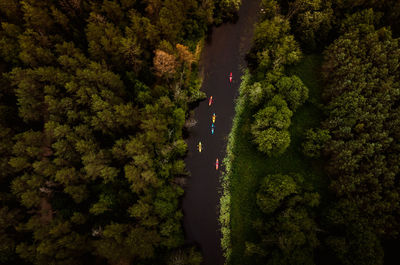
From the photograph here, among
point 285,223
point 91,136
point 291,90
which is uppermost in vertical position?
point 291,90

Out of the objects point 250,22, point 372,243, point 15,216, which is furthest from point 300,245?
point 250,22

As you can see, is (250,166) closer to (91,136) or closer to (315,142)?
(315,142)

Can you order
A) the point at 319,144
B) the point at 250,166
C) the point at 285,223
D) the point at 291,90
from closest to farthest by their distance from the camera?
the point at 285,223 → the point at 319,144 → the point at 291,90 → the point at 250,166

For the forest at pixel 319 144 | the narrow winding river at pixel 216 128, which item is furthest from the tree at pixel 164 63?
the forest at pixel 319 144

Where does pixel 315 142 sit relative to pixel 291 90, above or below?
below

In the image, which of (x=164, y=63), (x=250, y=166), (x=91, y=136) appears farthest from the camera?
(x=250, y=166)

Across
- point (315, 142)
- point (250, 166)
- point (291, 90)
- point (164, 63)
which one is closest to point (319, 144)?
point (315, 142)

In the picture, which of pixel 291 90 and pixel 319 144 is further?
pixel 291 90
